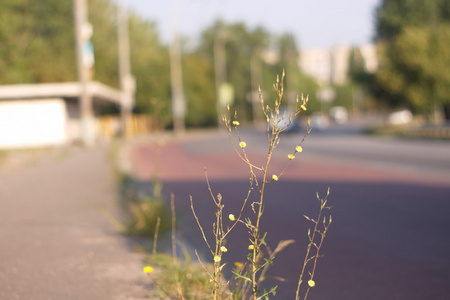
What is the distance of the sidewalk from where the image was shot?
534cm

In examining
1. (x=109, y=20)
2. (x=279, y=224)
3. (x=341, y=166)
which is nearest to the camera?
(x=279, y=224)

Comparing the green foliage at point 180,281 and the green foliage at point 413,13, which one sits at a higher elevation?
the green foliage at point 413,13

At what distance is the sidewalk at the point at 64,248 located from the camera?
5.34 meters

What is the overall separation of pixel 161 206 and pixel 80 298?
359 cm

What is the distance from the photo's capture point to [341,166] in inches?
738

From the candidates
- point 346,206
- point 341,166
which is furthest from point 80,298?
point 341,166

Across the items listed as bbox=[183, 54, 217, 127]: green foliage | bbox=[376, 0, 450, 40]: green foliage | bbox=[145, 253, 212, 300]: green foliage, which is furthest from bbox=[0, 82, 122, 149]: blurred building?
bbox=[183, 54, 217, 127]: green foliage

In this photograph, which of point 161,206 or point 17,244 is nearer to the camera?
point 17,244

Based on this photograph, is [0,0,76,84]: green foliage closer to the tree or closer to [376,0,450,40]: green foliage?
[376,0,450,40]: green foliage

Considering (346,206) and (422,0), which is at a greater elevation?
(422,0)

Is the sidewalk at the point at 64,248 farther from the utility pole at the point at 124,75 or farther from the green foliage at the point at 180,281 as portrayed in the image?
the utility pole at the point at 124,75

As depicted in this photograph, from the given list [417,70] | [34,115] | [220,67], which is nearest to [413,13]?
[417,70]

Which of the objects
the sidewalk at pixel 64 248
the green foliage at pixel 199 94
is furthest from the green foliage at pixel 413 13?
the sidewalk at pixel 64 248

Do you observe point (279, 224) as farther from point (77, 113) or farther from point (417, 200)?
point (77, 113)
